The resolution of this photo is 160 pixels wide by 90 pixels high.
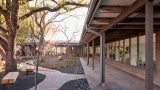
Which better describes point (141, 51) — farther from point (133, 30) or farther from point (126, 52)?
point (126, 52)

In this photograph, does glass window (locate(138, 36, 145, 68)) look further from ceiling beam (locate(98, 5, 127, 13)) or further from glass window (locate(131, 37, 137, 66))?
ceiling beam (locate(98, 5, 127, 13))

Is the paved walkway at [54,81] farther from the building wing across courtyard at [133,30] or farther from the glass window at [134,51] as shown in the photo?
the glass window at [134,51]

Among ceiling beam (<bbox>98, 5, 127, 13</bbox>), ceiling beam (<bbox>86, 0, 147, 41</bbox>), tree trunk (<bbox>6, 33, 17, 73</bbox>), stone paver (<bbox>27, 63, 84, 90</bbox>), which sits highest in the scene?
ceiling beam (<bbox>98, 5, 127, 13</bbox>)

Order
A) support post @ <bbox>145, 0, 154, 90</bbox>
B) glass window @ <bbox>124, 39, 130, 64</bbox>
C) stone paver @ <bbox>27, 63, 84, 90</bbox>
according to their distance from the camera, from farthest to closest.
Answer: glass window @ <bbox>124, 39, 130, 64</bbox>, stone paver @ <bbox>27, 63, 84, 90</bbox>, support post @ <bbox>145, 0, 154, 90</bbox>

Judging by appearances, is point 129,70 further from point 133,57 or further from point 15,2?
point 15,2

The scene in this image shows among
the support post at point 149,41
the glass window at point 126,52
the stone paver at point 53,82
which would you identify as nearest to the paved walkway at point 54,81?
the stone paver at point 53,82

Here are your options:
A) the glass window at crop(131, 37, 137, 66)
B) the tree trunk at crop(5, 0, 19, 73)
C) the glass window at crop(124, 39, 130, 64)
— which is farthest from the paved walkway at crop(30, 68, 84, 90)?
the glass window at crop(124, 39, 130, 64)

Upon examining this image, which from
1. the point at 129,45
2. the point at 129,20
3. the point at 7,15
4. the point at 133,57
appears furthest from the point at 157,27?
the point at 7,15

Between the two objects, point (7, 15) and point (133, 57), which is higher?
point (7, 15)

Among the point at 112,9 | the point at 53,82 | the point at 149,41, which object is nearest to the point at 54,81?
the point at 53,82

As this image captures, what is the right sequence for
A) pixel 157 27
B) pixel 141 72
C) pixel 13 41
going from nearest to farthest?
pixel 157 27 → pixel 141 72 → pixel 13 41

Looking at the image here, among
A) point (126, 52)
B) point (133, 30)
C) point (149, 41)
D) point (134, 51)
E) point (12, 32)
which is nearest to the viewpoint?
point (149, 41)

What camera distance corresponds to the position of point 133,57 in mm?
15281

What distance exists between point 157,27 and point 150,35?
21.1ft
